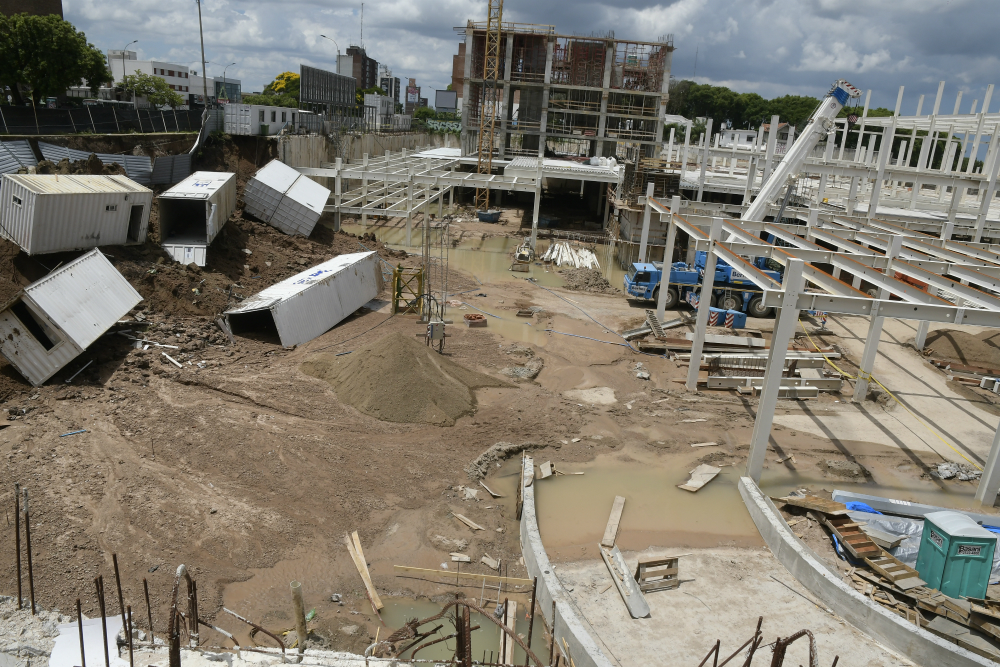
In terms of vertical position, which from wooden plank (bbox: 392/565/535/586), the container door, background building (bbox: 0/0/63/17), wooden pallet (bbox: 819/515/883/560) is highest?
background building (bbox: 0/0/63/17)

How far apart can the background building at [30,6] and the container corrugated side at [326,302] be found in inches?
1739

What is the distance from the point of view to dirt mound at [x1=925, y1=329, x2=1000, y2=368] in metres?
20.9

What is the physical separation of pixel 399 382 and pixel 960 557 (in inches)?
438

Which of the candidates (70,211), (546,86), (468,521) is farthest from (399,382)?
(546,86)

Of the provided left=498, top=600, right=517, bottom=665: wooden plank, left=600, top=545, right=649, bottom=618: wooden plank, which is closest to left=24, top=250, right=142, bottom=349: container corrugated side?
left=498, top=600, right=517, bottom=665: wooden plank

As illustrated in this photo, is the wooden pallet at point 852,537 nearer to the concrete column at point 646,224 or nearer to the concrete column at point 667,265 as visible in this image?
the concrete column at point 667,265

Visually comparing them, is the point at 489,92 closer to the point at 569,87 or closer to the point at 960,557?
the point at 569,87

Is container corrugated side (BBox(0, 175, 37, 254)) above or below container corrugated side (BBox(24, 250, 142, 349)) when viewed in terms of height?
above

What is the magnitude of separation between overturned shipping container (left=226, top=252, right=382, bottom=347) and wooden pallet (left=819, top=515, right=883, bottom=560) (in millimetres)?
14103

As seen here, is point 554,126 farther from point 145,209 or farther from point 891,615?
point 891,615

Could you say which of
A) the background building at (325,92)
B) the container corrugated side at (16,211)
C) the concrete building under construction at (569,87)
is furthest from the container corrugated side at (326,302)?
the concrete building under construction at (569,87)

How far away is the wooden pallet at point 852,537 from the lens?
10.6m

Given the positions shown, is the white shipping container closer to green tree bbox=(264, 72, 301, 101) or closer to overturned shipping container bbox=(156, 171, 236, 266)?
overturned shipping container bbox=(156, 171, 236, 266)

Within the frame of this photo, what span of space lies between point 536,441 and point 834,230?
1286cm
